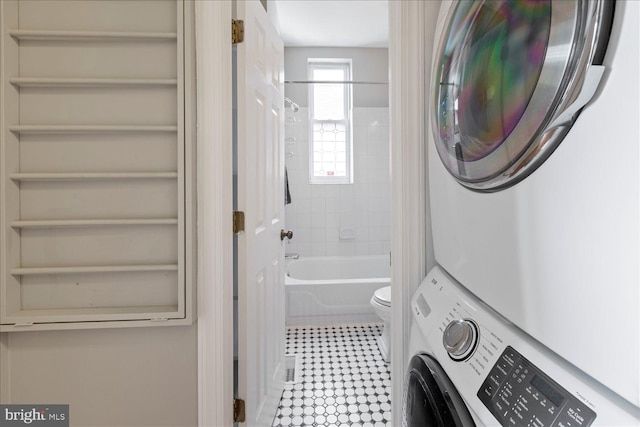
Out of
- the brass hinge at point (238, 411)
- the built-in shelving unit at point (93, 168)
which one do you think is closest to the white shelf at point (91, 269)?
the built-in shelving unit at point (93, 168)

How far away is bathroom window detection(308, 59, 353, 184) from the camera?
3.62 meters

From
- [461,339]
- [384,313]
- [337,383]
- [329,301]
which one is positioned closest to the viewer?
[461,339]

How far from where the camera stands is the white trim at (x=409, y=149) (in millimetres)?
1172

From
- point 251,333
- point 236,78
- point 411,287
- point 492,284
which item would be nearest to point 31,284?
point 251,333

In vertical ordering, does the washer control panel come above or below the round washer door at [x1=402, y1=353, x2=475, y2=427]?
above

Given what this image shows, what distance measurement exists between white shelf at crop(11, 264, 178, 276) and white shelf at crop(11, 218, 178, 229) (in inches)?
5.5

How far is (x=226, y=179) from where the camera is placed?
1.20m

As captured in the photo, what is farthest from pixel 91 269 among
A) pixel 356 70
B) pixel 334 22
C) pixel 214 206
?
pixel 356 70

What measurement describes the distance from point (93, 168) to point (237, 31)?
69 centimetres

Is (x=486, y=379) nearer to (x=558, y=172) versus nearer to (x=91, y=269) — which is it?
(x=558, y=172)

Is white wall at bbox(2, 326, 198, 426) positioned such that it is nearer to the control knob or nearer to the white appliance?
the control knob

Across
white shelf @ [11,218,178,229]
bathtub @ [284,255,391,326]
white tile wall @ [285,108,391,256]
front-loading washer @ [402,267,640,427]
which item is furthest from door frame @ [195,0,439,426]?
white tile wall @ [285,108,391,256]

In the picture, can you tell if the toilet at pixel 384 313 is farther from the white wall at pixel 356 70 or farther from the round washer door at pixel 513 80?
the white wall at pixel 356 70

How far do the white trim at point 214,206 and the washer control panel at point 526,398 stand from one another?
89 centimetres
